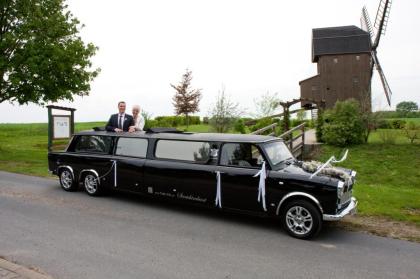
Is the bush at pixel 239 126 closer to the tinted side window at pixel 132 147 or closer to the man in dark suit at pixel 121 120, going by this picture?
the man in dark suit at pixel 121 120

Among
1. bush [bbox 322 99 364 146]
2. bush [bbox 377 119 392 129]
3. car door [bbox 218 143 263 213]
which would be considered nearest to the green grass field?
bush [bbox 322 99 364 146]

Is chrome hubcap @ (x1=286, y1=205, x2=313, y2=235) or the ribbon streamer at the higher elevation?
the ribbon streamer

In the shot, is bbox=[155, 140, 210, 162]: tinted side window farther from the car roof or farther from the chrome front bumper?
the chrome front bumper

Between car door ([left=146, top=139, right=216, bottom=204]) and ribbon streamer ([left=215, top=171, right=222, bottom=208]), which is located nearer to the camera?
ribbon streamer ([left=215, top=171, right=222, bottom=208])

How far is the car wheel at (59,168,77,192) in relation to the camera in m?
9.31

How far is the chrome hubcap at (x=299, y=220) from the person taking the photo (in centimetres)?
610

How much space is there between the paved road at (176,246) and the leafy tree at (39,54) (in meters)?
11.0

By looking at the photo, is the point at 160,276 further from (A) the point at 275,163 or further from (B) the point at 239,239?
(A) the point at 275,163

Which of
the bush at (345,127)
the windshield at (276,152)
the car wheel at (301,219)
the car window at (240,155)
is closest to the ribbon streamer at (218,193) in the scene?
the car window at (240,155)

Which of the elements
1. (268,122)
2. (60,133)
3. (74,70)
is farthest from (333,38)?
(60,133)

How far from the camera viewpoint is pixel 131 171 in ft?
26.7

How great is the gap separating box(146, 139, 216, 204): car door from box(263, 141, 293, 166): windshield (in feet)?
3.54

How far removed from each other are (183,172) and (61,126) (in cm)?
975

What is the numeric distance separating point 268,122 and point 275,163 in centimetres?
1493
